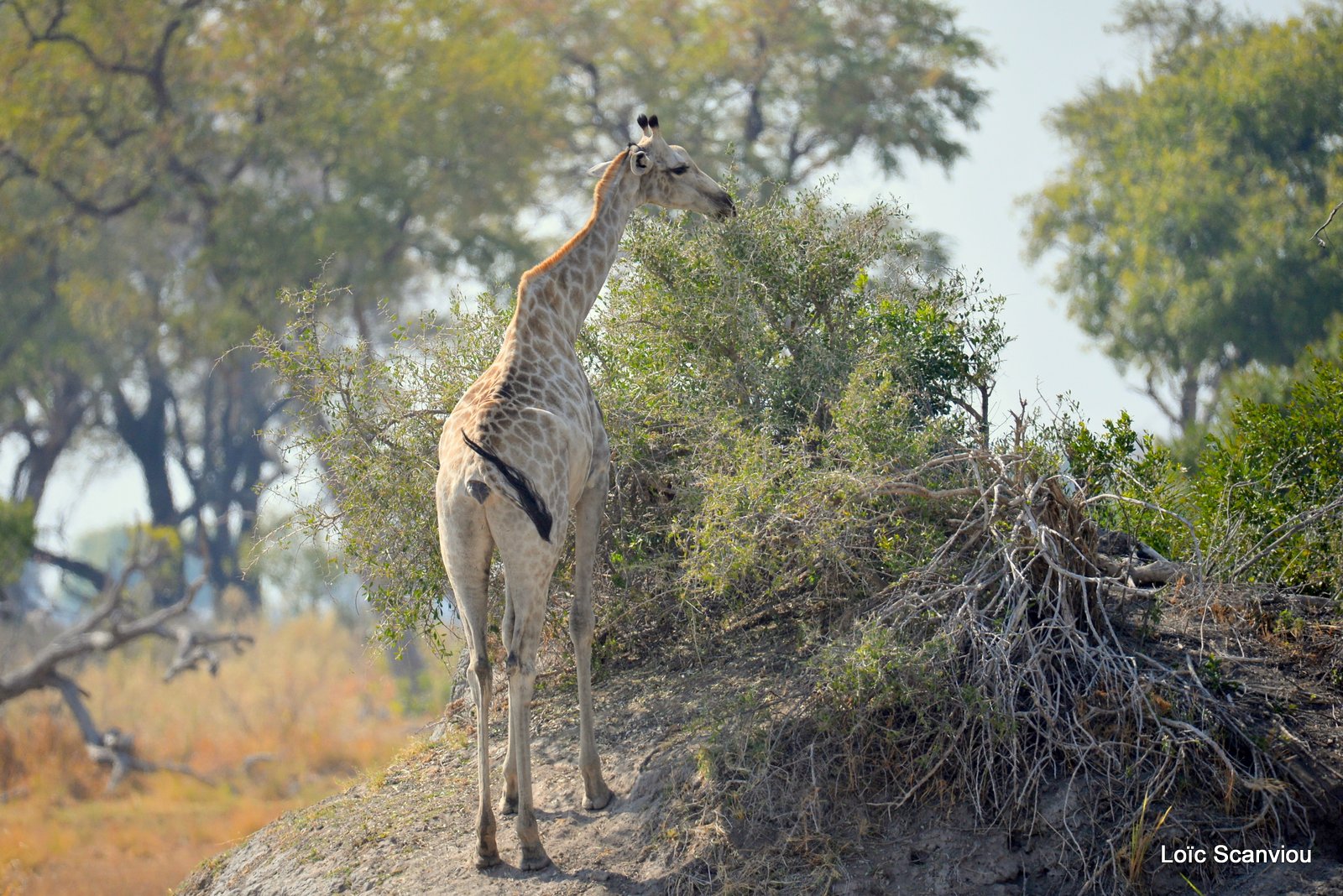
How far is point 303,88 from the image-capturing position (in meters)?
25.8

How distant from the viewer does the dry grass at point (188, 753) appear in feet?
44.4

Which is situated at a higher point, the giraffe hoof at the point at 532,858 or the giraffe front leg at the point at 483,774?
the giraffe front leg at the point at 483,774

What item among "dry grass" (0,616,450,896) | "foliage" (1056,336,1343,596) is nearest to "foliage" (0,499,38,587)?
"dry grass" (0,616,450,896)

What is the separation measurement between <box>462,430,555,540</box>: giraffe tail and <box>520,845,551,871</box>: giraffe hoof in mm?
1622

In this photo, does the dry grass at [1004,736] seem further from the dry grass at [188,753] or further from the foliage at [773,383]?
the dry grass at [188,753]

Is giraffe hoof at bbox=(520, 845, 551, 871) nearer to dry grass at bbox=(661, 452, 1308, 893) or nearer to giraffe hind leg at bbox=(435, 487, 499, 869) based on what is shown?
giraffe hind leg at bbox=(435, 487, 499, 869)

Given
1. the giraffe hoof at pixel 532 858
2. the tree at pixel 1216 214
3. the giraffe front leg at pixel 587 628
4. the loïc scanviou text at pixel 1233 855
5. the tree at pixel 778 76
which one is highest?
the tree at pixel 778 76

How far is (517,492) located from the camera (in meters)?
6.20

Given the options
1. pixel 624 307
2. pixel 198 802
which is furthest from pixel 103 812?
pixel 624 307

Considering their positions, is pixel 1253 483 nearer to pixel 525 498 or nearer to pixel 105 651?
pixel 525 498

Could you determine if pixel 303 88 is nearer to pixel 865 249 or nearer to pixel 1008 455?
pixel 865 249

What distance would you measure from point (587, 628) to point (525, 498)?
3.84ft

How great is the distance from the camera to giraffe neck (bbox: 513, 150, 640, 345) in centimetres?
734

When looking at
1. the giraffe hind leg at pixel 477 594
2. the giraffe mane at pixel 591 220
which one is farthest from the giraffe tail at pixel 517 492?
the giraffe mane at pixel 591 220
